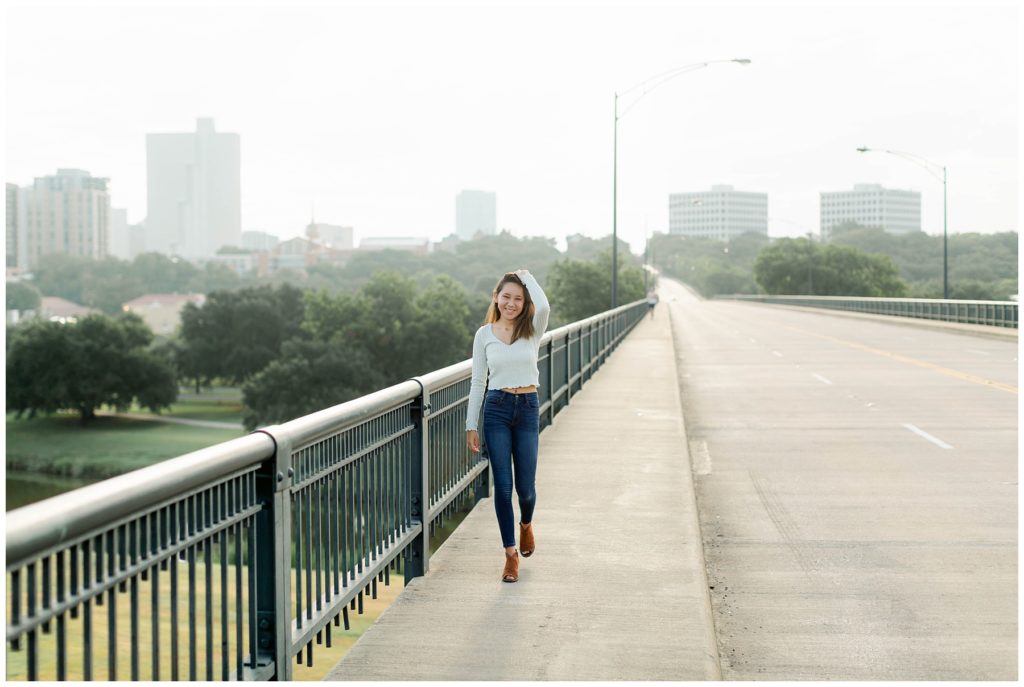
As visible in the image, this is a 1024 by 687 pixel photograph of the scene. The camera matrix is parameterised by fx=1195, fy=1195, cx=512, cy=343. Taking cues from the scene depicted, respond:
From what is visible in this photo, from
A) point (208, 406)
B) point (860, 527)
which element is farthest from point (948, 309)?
point (208, 406)

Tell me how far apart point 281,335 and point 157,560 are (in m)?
116

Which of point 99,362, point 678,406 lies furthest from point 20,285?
point 678,406

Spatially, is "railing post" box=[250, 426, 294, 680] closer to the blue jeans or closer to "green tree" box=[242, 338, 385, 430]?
the blue jeans

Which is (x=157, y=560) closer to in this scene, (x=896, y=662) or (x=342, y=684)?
(x=342, y=684)

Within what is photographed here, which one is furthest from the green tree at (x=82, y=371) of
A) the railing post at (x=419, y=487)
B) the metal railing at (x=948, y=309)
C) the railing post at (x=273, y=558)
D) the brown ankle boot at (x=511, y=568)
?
the railing post at (x=273, y=558)

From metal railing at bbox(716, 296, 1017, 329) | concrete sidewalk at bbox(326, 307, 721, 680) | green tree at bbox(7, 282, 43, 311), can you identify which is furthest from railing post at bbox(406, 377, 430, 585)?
green tree at bbox(7, 282, 43, 311)

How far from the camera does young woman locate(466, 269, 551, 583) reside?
7.07 metres

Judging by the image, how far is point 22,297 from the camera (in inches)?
7367

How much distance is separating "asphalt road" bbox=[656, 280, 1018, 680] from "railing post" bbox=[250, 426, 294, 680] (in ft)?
7.56

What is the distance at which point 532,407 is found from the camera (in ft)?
23.7

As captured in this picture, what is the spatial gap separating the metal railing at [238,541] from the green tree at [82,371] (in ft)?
301

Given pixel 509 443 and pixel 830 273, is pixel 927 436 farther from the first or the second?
pixel 830 273

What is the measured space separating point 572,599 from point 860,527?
11.9 ft

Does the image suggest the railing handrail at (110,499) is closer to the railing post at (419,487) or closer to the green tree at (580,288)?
the railing post at (419,487)
